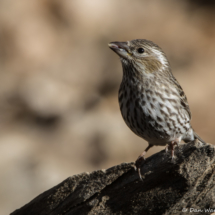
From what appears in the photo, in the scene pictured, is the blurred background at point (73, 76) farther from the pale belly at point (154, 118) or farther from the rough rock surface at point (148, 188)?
the rough rock surface at point (148, 188)

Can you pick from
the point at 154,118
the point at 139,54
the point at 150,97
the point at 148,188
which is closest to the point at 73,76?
the point at 139,54

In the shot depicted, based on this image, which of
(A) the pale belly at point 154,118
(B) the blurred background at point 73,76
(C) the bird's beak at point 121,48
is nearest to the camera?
(A) the pale belly at point 154,118

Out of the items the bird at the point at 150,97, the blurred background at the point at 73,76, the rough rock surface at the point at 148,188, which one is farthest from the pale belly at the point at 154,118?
the blurred background at the point at 73,76

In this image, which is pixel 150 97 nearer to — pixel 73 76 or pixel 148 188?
pixel 148 188

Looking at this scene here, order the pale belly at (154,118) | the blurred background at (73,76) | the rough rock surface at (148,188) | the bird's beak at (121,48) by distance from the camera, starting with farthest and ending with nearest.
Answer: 1. the blurred background at (73,76)
2. the bird's beak at (121,48)
3. the pale belly at (154,118)
4. the rough rock surface at (148,188)

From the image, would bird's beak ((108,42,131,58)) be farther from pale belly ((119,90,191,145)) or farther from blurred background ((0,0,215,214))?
blurred background ((0,0,215,214))

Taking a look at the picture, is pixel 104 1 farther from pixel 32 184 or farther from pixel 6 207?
pixel 6 207

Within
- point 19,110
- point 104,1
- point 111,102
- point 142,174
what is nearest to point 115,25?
point 104,1
